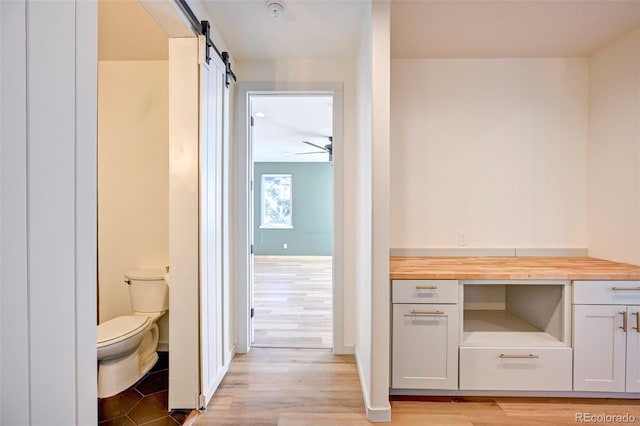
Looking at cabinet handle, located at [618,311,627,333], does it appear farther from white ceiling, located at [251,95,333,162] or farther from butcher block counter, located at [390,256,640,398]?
white ceiling, located at [251,95,333,162]

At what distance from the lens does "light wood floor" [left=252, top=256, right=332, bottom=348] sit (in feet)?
10.0

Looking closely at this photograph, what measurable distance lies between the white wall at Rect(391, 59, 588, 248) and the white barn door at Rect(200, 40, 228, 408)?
1.42 metres

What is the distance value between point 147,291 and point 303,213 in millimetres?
5938

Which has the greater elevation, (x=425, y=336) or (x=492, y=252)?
(x=492, y=252)

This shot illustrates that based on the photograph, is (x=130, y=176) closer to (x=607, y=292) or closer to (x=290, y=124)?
(x=290, y=124)

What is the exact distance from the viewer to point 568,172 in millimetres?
2598

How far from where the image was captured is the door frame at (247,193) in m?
2.70

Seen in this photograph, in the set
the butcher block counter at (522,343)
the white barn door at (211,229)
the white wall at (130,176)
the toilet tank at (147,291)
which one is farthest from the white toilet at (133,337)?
the butcher block counter at (522,343)

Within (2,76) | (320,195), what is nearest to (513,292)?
(2,76)

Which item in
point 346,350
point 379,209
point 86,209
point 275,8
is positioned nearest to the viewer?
point 86,209

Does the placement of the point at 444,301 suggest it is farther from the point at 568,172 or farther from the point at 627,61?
the point at 627,61

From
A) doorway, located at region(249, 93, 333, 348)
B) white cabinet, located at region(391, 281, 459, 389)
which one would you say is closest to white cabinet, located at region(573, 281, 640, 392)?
white cabinet, located at region(391, 281, 459, 389)

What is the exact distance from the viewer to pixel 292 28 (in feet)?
7.25

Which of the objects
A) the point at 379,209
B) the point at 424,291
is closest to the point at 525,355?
the point at 424,291
